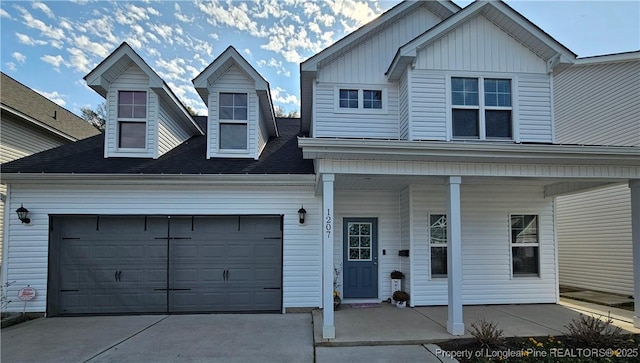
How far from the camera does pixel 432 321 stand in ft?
22.2

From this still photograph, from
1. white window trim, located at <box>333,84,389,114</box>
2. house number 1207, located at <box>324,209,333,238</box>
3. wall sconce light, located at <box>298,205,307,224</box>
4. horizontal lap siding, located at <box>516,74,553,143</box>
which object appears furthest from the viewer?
white window trim, located at <box>333,84,389,114</box>

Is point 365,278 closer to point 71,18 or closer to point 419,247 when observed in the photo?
point 419,247

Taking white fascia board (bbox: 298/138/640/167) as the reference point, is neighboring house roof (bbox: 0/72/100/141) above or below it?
above

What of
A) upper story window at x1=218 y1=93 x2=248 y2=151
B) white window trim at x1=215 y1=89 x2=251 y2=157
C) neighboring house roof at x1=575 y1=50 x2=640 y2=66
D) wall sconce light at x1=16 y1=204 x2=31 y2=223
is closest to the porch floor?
white window trim at x1=215 y1=89 x2=251 y2=157

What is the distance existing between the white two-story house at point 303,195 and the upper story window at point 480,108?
32mm

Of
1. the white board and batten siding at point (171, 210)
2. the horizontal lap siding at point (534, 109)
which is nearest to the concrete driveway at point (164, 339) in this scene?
the white board and batten siding at point (171, 210)

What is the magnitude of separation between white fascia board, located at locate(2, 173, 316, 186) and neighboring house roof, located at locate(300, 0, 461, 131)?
2.40m

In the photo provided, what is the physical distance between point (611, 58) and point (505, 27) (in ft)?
13.9

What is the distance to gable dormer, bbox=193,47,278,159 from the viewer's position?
870cm

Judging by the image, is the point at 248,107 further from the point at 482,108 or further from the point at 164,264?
the point at 482,108

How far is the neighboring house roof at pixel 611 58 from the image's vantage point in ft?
31.1

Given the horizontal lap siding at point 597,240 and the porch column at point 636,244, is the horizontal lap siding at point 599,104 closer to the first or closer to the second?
the horizontal lap siding at point 597,240

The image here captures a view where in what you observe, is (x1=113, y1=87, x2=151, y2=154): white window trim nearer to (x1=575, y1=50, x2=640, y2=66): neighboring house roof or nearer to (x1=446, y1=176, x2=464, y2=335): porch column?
(x1=446, y1=176, x2=464, y2=335): porch column

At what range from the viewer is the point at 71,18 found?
10031 mm
